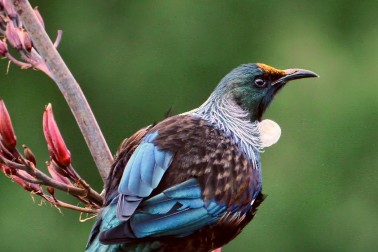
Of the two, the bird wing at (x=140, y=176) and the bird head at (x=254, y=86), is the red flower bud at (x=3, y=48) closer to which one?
the bird wing at (x=140, y=176)

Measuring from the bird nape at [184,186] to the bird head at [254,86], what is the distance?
2.7 inches

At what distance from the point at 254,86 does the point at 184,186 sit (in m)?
0.65

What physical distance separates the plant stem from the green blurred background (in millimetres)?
4458

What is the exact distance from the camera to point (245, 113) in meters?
Result: 3.33

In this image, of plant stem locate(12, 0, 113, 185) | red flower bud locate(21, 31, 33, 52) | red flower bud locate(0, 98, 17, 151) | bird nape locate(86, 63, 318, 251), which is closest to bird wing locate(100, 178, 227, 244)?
bird nape locate(86, 63, 318, 251)

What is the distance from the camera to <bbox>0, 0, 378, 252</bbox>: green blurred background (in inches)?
310

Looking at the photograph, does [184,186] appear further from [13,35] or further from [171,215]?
[13,35]

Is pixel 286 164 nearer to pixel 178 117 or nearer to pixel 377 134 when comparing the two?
pixel 377 134

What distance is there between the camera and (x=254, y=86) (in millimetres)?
3350

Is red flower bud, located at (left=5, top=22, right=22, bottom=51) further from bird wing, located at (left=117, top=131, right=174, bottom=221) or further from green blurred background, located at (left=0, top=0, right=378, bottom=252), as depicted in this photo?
green blurred background, located at (left=0, top=0, right=378, bottom=252)

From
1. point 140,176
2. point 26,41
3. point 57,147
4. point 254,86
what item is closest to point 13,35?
point 26,41

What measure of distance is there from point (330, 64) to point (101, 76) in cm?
180

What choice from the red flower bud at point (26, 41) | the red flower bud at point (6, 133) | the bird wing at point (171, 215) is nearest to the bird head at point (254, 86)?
the bird wing at point (171, 215)

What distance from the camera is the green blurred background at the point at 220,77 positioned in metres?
7.88
